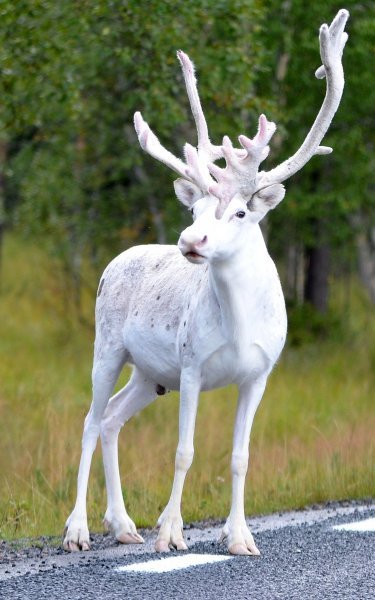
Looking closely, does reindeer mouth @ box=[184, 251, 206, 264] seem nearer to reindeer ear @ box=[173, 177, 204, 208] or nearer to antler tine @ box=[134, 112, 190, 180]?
reindeer ear @ box=[173, 177, 204, 208]

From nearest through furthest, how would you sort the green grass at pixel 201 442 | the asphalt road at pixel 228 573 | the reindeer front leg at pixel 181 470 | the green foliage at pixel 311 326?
the asphalt road at pixel 228 573, the reindeer front leg at pixel 181 470, the green grass at pixel 201 442, the green foliage at pixel 311 326

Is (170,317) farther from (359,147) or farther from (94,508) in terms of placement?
(359,147)

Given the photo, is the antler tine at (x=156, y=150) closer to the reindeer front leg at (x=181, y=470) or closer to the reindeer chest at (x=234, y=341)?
the reindeer chest at (x=234, y=341)

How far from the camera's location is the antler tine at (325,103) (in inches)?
295

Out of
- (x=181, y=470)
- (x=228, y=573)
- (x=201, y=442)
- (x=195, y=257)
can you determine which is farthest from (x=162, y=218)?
(x=228, y=573)

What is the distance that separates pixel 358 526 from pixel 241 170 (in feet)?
7.04

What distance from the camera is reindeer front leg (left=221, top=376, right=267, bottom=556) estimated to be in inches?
291

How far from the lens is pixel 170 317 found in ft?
26.1

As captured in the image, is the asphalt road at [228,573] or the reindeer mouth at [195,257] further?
the reindeer mouth at [195,257]

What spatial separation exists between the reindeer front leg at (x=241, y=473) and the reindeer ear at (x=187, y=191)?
39.1 inches

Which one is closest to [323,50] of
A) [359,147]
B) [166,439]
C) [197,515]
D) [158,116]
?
[197,515]

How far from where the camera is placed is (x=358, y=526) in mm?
8078

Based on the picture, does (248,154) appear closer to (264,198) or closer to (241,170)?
(241,170)

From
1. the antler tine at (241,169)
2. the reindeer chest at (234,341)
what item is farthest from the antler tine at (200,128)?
the reindeer chest at (234,341)
